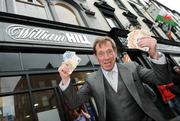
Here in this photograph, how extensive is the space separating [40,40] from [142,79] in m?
4.69

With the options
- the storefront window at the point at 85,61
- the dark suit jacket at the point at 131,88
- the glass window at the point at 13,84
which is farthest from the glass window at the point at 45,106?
the dark suit jacket at the point at 131,88

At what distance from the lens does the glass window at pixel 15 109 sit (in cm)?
527

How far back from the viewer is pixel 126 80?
3.04 meters

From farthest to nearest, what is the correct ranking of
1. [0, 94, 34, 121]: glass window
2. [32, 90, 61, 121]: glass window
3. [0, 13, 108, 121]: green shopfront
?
1. [32, 90, 61, 121]: glass window
2. [0, 13, 108, 121]: green shopfront
3. [0, 94, 34, 121]: glass window

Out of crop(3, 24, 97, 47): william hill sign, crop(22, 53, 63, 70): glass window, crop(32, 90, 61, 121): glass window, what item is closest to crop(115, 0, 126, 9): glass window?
crop(3, 24, 97, 47): william hill sign

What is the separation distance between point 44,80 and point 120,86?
12.5 feet

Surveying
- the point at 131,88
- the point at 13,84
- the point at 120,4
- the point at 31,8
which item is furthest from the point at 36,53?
the point at 120,4

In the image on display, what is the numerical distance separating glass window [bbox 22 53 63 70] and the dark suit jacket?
354 centimetres

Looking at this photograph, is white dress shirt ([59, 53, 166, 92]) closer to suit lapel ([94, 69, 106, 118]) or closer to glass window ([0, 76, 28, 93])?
suit lapel ([94, 69, 106, 118])

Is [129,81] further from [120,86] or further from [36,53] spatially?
[36,53]

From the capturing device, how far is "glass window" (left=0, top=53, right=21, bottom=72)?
5.86 m


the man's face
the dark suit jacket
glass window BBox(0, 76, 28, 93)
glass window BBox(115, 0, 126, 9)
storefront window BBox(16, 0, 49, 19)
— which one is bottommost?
the dark suit jacket

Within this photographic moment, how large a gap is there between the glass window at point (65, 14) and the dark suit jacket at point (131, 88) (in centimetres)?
708

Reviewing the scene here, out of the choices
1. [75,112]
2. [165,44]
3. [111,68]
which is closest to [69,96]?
[111,68]
